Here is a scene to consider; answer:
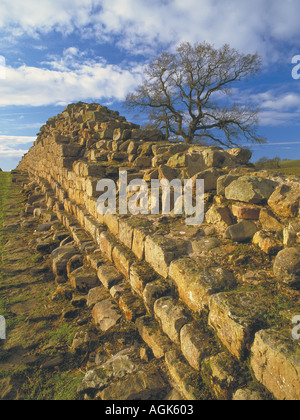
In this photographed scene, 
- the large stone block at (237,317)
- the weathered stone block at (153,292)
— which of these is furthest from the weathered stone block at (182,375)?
the weathered stone block at (153,292)

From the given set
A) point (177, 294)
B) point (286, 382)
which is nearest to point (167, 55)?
point (177, 294)

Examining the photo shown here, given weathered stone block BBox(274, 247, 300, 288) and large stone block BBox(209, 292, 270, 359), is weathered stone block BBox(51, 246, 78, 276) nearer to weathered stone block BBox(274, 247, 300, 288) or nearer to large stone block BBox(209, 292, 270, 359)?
large stone block BBox(209, 292, 270, 359)

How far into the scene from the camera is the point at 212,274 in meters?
2.41

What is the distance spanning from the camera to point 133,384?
2070 mm

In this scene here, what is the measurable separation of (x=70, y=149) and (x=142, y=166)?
3.69 m

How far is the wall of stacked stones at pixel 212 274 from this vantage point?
1743mm

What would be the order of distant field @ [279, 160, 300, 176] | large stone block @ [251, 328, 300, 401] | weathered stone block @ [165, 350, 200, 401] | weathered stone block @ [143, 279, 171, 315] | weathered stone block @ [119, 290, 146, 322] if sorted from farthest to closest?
distant field @ [279, 160, 300, 176] → weathered stone block @ [119, 290, 146, 322] → weathered stone block @ [143, 279, 171, 315] → weathered stone block @ [165, 350, 200, 401] → large stone block @ [251, 328, 300, 401]

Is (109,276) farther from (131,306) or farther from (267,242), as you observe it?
(267,242)

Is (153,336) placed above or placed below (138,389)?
above

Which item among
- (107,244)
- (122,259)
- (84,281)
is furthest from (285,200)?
(84,281)

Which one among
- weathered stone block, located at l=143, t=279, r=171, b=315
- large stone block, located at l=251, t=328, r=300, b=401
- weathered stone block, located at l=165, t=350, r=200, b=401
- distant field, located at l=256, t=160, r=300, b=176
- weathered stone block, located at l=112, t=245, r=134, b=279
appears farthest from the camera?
distant field, located at l=256, t=160, r=300, b=176

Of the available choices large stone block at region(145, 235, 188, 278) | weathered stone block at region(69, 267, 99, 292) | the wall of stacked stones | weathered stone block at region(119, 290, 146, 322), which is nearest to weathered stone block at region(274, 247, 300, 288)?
the wall of stacked stones

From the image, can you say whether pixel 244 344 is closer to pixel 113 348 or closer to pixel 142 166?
pixel 113 348

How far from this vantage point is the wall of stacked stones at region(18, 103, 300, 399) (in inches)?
68.6
